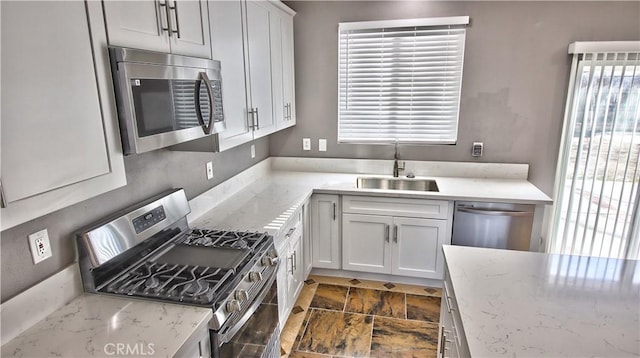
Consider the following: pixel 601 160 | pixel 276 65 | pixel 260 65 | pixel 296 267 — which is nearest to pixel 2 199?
pixel 260 65

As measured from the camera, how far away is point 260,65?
2449mm

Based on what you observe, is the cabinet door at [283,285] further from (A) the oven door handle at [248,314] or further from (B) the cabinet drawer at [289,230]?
(A) the oven door handle at [248,314]

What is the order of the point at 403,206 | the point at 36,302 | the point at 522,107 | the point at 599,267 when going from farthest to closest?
Answer: the point at 522,107
the point at 403,206
the point at 599,267
the point at 36,302

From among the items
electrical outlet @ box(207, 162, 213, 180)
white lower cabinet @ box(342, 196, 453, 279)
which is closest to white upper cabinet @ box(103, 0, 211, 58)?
electrical outlet @ box(207, 162, 213, 180)

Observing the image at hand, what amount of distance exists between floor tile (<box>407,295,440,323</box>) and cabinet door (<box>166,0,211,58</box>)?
2267 mm

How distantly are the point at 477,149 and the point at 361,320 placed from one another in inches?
72.0

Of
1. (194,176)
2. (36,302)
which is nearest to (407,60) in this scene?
(194,176)

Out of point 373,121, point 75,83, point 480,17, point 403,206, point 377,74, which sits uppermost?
point 480,17

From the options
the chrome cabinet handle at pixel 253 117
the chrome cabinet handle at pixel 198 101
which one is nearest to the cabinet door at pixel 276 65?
the chrome cabinet handle at pixel 253 117

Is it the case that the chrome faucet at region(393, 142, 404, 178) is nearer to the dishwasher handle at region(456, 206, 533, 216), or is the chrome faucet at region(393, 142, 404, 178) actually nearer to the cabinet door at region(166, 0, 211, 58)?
the dishwasher handle at region(456, 206, 533, 216)

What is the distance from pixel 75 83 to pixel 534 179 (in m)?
3.42

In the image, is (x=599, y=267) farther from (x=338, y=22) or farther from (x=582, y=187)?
(x=338, y=22)

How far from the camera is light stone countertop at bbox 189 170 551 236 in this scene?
222 cm

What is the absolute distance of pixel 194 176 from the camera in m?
2.27
